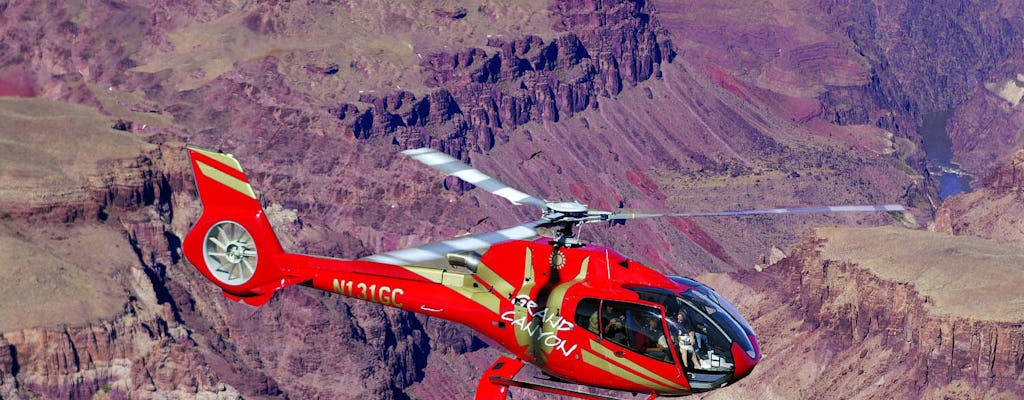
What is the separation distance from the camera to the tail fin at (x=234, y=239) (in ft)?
208

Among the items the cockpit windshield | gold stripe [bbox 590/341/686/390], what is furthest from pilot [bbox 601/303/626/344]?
the cockpit windshield

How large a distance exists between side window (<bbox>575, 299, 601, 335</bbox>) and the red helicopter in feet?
0.10

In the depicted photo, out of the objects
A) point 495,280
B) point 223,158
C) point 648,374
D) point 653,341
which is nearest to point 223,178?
point 223,158

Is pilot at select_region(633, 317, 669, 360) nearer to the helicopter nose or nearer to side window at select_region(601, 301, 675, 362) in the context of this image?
side window at select_region(601, 301, 675, 362)

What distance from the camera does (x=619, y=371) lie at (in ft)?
186

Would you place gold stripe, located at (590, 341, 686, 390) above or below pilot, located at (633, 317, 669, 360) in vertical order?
below

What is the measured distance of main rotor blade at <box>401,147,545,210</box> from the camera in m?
55.4

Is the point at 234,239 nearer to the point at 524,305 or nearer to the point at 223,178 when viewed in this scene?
the point at 223,178

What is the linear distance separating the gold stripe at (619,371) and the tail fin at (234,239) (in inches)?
459

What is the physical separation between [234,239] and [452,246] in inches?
415

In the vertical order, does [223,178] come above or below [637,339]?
above

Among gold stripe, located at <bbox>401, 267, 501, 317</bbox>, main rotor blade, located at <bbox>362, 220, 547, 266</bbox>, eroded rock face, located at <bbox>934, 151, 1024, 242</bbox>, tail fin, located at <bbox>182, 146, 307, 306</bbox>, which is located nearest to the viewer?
main rotor blade, located at <bbox>362, 220, 547, 266</bbox>

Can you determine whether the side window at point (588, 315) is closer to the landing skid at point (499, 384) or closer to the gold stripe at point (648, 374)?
the gold stripe at point (648, 374)

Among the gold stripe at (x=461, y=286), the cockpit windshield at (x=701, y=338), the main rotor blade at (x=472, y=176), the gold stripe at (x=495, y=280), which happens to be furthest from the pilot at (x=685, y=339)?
the gold stripe at (x=461, y=286)
